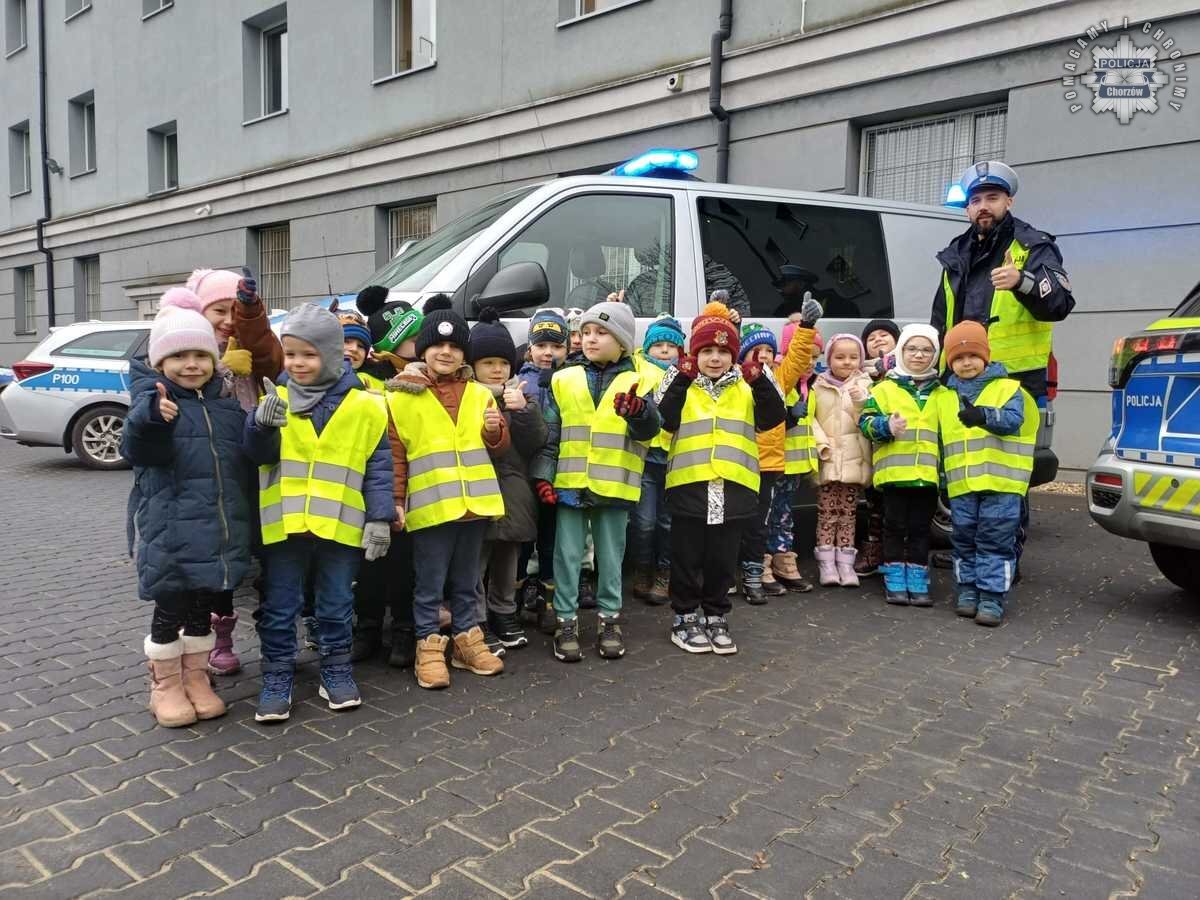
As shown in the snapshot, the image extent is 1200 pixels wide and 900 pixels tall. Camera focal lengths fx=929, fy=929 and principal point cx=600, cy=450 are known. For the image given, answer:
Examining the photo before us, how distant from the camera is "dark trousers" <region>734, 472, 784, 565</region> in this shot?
521 cm

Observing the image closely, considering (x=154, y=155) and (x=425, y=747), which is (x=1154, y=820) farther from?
(x=154, y=155)

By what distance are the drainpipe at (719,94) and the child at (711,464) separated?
23.8 ft

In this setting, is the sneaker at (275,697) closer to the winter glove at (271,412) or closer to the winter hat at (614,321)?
the winter glove at (271,412)

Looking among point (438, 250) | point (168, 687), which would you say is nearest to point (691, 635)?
point (168, 687)

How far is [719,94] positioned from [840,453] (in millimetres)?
6825

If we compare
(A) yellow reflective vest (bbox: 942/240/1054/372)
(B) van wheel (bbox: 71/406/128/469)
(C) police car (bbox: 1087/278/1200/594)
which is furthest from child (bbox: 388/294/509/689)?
(B) van wheel (bbox: 71/406/128/469)

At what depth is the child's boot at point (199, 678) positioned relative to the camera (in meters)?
3.44

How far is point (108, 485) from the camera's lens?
963 cm

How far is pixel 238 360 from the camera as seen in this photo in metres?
3.64

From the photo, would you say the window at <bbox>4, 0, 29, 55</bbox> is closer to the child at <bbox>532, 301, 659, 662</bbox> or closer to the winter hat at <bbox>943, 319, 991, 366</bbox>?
the child at <bbox>532, 301, 659, 662</bbox>

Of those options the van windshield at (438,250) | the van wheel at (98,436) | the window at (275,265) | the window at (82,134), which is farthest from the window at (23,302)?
the van windshield at (438,250)

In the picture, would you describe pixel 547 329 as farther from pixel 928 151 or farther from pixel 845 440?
pixel 928 151

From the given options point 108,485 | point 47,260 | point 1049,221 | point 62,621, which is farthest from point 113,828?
point 47,260

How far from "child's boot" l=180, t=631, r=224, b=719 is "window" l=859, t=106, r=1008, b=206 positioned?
7.83 m
